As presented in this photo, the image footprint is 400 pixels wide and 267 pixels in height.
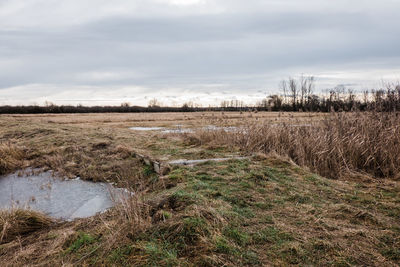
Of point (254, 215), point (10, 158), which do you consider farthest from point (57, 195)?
point (254, 215)

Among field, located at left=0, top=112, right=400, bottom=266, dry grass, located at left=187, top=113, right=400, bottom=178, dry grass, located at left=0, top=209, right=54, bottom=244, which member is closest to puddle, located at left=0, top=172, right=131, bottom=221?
dry grass, located at left=0, top=209, right=54, bottom=244

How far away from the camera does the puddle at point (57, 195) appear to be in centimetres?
608

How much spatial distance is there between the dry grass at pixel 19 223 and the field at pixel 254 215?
2 cm

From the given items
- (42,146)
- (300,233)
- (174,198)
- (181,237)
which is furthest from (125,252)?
(42,146)

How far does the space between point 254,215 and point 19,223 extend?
3.55 meters

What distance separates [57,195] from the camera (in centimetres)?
734

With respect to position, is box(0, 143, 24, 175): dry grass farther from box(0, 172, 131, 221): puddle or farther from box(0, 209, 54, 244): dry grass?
box(0, 209, 54, 244): dry grass

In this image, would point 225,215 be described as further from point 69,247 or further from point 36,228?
point 36,228

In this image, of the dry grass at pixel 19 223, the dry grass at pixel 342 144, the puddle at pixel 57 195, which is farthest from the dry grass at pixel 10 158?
the dry grass at pixel 342 144

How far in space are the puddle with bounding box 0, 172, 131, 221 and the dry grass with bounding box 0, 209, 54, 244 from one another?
561 millimetres

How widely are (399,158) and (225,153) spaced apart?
168 inches

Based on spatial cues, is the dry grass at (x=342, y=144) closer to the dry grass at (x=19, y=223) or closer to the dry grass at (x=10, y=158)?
the dry grass at (x=19, y=223)

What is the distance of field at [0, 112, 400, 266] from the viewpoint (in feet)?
10.5

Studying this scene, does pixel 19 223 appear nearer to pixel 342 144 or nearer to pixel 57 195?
pixel 57 195
